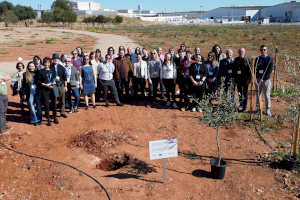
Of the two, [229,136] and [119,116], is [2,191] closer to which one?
[119,116]

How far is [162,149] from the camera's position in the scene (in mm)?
4594

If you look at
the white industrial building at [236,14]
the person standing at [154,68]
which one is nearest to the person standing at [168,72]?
the person standing at [154,68]

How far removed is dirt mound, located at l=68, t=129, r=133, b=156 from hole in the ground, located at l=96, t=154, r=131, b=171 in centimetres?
35

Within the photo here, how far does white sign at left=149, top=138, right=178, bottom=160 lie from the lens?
4.54 metres

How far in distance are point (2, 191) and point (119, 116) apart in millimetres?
4206

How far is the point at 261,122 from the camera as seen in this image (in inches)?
288

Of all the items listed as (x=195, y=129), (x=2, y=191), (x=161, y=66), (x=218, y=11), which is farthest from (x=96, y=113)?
(x=218, y=11)

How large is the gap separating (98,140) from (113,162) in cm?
93

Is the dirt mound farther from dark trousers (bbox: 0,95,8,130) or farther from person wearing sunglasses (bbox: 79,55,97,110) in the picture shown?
dark trousers (bbox: 0,95,8,130)

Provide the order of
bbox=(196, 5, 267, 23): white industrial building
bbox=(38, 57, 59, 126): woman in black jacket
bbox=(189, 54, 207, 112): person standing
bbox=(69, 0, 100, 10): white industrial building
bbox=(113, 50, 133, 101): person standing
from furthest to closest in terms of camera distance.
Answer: bbox=(69, 0, 100, 10): white industrial building, bbox=(196, 5, 267, 23): white industrial building, bbox=(113, 50, 133, 101): person standing, bbox=(189, 54, 207, 112): person standing, bbox=(38, 57, 59, 126): woman in black jacket

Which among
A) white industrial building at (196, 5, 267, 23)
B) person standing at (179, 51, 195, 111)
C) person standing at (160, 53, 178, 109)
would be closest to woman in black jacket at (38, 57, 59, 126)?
person standing at (160, 53, 178, 109)

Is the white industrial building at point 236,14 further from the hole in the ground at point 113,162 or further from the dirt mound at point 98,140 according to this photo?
the hole in the ground at point 113,162

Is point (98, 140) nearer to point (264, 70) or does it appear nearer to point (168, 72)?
point (168, 72)

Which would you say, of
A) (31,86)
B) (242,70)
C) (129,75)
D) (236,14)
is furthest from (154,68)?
(236,14)
